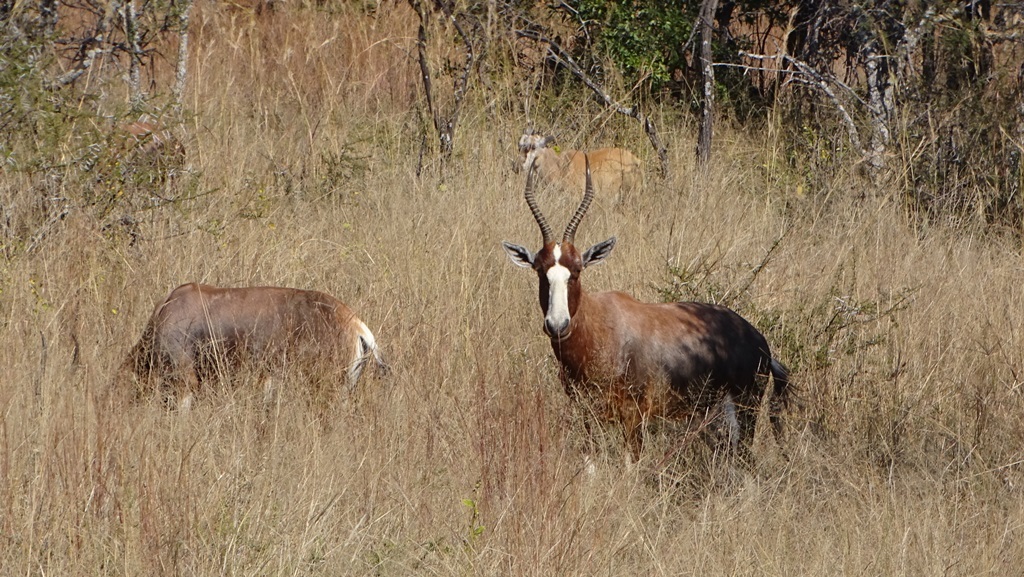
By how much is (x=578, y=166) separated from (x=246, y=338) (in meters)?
4.69

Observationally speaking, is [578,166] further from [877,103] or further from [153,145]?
[153,145]

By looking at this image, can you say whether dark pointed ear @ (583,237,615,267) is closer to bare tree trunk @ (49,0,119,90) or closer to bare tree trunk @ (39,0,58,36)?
bare tree trunk @ (49,0,119,90)

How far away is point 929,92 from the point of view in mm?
8867

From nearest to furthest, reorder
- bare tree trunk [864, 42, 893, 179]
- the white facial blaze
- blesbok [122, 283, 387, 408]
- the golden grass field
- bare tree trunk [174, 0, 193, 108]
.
→ the golden grass field < the white facial blaze < blesbok [122, 283, 387, 408] < bare tree trunk [864, 42, 893, 179] < bare tree trunk [174, 0, 193, 108]

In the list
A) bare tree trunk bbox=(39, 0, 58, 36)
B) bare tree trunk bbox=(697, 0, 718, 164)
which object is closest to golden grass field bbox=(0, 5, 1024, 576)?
bare tree trunk bbox=(697, 0, 718, 164)

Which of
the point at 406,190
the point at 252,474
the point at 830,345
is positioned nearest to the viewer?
the point at 252,474

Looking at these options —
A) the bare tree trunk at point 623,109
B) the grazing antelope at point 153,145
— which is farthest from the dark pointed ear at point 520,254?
the bare tree trunk at point 623,109

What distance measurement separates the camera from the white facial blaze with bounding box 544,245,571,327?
5.10 meters

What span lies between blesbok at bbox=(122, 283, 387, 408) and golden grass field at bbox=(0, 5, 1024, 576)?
208mm

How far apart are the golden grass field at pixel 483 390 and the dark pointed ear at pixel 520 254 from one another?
49cm

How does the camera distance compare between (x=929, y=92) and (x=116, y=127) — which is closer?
(x=116, y=127)

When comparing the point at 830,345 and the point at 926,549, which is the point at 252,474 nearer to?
the point at 926,549

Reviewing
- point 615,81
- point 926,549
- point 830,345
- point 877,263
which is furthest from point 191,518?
point 615,81

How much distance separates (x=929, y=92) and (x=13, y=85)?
6153 mm
